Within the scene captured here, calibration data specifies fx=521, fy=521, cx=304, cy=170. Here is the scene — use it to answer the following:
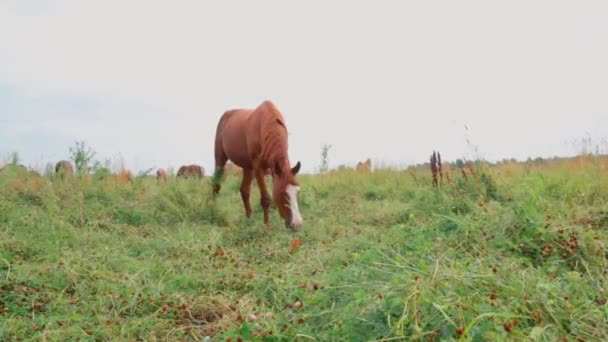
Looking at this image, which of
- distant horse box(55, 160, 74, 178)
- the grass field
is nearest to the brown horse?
the grass field

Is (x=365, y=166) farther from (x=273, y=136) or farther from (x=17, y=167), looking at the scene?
(x=17, y=167)

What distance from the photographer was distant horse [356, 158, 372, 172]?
12106 mm

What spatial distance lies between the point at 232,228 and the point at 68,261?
282 centimetres

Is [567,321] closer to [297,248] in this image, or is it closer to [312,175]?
[297,248]

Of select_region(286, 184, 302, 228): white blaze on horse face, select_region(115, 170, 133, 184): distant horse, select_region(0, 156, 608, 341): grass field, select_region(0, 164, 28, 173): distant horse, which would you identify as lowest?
select_region(0, 156, 608, 341): grass field

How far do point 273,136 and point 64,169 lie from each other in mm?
4538

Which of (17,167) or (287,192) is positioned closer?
(287,192)

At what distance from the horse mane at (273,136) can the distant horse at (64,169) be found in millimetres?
3998

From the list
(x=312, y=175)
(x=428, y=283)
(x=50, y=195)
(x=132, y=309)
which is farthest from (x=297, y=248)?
(x=312, y=175)

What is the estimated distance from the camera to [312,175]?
40.7 feet

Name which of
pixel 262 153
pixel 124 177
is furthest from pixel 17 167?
pixel 262 153

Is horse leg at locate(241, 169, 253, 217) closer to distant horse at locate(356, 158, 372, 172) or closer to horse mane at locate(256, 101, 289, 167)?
horse mane at locate(256, 101, 289, 167)

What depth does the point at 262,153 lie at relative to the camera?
7.08 metres

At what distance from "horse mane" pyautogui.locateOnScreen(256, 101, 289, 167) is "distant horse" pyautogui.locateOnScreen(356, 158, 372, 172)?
193 inches
